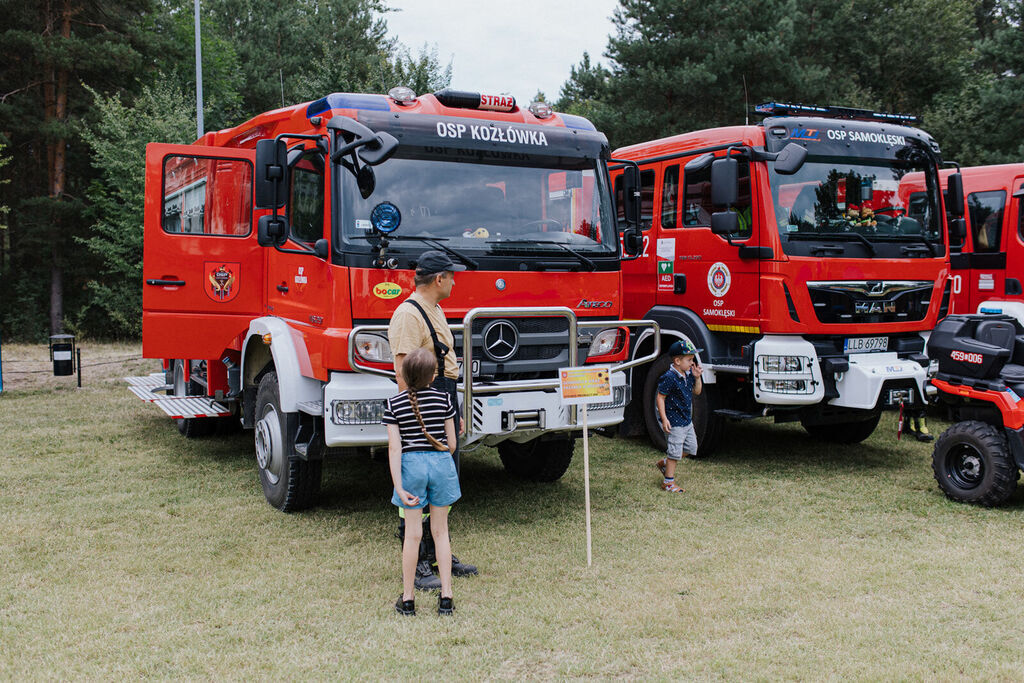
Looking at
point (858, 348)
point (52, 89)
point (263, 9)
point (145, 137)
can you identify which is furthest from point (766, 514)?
point (263, 9)

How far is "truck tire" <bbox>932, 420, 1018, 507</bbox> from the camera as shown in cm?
641

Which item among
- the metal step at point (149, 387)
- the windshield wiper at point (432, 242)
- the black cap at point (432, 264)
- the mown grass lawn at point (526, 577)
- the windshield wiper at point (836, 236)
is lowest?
the mown grass lawn at point (526, 577)

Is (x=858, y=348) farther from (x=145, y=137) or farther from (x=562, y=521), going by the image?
(x=145, y=137)

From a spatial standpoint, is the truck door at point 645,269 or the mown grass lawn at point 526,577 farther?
the truck door at point 645,269

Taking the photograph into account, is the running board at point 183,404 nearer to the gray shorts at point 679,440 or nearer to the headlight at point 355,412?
the headlight at point 355,412

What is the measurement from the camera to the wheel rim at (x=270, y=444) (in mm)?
6582

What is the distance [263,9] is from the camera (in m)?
39.5

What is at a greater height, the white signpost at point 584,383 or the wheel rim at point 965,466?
the white signpost at point 584,383

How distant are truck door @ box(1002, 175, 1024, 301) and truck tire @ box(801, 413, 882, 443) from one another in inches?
80.2

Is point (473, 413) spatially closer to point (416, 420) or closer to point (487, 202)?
point (416, 420)

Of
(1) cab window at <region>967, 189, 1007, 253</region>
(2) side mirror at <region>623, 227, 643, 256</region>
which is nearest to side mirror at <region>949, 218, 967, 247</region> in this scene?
(1) cab window at <region>967, 189, 1007, 253</region>

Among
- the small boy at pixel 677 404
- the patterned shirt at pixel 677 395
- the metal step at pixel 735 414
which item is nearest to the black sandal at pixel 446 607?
the small boy at pixel 677 404

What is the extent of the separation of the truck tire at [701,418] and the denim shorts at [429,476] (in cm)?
394

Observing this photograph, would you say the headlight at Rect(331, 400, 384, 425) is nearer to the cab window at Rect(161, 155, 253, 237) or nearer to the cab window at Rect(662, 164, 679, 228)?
the cab window at Rect(161, 155, 253, 237)
